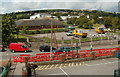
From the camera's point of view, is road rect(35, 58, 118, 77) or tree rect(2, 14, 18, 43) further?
tree rect(2, 14, 18, 43)

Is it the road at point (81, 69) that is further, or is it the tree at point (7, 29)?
the tree at point (7, 29)

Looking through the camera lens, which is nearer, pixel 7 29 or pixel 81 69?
pixel 81 69

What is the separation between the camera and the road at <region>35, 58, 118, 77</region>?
49.2ft

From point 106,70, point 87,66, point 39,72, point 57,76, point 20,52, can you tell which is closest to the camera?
point 57,76

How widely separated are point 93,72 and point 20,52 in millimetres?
15974

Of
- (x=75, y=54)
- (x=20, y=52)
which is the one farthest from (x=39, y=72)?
(x=20, y=52)

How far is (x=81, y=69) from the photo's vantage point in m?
16.6

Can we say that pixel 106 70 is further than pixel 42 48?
No

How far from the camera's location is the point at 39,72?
50.3 ft

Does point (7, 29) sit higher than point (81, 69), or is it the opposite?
point (7, 29)

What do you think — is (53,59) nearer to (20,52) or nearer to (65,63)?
(65,63)

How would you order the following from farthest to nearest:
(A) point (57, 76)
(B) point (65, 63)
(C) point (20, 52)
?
1. (C) point (20, 52)
2. (B) point (65, 63)
3. (A) point (57, 76)

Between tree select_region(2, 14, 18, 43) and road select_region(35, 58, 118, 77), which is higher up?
tree select_region(2, 14, 18, 43)

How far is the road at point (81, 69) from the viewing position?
15.0 metres
